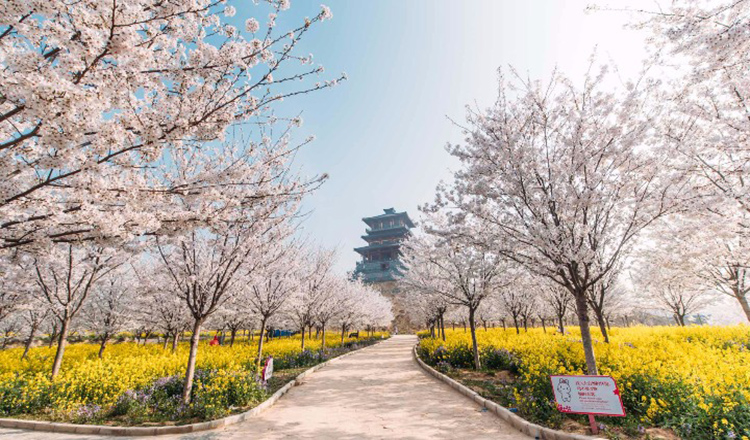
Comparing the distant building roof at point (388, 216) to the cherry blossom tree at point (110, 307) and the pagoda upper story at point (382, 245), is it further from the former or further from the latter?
the cherry blossom tree at point (110, 307)

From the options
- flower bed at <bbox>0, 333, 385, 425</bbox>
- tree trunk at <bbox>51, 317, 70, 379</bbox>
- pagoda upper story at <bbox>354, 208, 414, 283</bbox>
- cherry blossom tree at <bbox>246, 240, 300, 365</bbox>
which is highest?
pagoda upper story at <bbox>354, 208, 414, 283</bbox>

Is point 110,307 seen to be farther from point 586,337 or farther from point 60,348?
point 586,337

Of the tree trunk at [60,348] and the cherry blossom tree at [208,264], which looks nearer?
the cherry blossom tree at [208,264]

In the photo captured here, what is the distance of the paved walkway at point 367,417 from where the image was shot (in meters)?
5.49

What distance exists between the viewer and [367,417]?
6.49 metres

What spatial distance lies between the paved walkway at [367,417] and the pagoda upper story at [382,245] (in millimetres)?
53051

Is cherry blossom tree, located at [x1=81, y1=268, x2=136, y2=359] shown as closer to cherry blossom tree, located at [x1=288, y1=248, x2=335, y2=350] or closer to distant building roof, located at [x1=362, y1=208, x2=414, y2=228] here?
cherry blossom tree, located at [x1=288, y1=248, x2=335, y2=350]

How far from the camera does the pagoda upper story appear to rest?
6419 centimetres

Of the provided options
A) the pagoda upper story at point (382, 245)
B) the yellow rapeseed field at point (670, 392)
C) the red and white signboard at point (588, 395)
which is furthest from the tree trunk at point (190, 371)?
the pagoda upper story at point (382, 245)

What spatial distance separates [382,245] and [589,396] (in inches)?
2533

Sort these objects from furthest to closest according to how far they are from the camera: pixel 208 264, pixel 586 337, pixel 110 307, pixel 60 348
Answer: pixel 110 307 → pixel 60 348 → pixel 208 264 → pixel 586 337

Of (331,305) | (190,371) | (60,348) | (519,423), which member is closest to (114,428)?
(190,371)

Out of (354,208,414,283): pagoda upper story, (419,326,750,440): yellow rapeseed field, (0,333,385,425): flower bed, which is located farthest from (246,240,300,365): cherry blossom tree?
(354,208,414,283): pagoda upper story

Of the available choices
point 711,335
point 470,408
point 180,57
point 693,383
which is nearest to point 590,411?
point 693,383
